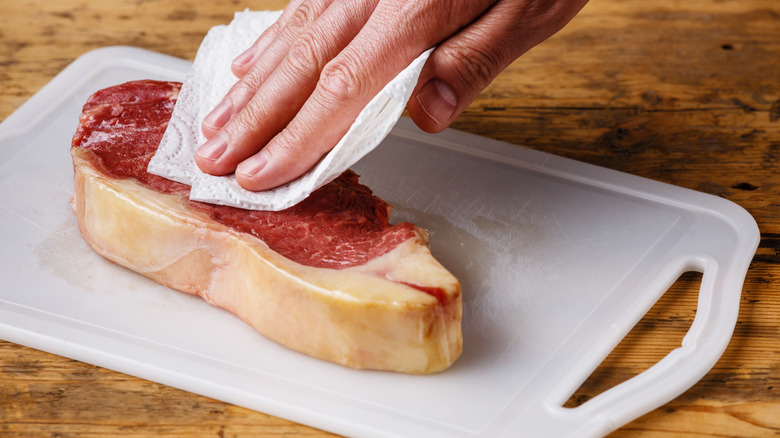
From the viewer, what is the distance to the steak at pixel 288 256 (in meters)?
2.24

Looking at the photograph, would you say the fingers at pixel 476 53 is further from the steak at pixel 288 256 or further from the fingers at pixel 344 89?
the steak at pixel 288 256

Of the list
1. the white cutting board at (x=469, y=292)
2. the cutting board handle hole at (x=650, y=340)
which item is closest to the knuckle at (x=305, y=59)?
the white cutting board at (x=469, y=292)

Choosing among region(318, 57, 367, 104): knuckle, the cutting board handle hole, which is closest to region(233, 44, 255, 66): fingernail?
region(318, 57, 367, 104): knuckle

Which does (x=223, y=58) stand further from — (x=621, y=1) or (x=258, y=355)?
(x=621, y=1)

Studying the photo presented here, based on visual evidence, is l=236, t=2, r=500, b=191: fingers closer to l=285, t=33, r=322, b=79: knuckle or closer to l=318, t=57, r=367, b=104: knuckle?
l=318, t=57, r=367, b=104: knuckle

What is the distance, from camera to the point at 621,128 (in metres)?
3.34

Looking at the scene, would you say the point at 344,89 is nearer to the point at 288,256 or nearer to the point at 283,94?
the point at 283,94

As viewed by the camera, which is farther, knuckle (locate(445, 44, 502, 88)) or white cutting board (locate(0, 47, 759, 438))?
knuckle (locate(445, 44, 502, 88))

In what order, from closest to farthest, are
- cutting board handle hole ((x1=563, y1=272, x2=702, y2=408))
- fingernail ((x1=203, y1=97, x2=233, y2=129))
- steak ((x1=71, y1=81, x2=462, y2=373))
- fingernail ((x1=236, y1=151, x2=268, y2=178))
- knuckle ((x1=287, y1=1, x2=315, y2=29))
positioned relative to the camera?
steak ((x1=71, y1=81, x2=462, y2=373))
cutting board handle hole ((x1=563, y1=272, x2=702, y2=408))
fingernail ((x1=236, y1=151, x2=268, y2=178))
fingernail ((x1=203, y1=97, x2=233, y2=129))
knuckle ((x1=287, y1=1, x2=315, y2=29))

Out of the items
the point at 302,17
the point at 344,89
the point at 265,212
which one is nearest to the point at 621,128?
the point at 302,17

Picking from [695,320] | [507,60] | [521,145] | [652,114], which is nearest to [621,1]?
[652,114]

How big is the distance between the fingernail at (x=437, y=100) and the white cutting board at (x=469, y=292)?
15.9 inches

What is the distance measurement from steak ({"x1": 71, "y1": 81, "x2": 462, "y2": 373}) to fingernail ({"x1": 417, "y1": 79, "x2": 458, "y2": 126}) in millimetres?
294

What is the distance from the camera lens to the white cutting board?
7.36 feet
